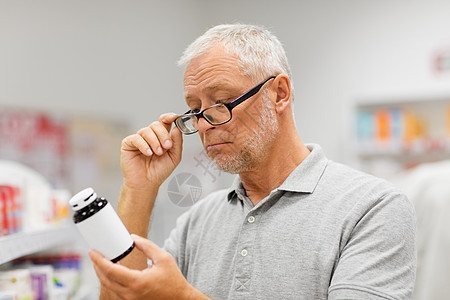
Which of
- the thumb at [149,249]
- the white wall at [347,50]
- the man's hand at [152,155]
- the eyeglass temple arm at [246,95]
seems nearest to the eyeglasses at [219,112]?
the eyeglass temple arm at [246,95]

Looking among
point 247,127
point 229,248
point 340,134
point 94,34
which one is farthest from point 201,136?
point 340,134

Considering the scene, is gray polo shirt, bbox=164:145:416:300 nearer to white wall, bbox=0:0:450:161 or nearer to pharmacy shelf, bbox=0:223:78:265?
pharmacy shelf, bbox=0:223:78:265

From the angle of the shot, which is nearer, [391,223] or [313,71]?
[391,223]

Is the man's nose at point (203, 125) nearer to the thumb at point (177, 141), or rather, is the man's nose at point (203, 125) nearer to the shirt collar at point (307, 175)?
the thumb at point (177, 141)

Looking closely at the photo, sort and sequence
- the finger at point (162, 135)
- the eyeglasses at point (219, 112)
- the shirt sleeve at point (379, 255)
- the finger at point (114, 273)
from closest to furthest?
the finger at point (114, 273) < the shirt sleeve at point (379, 255) < the eyeglasses at point (219, 112) < the finger at point (162, 135)

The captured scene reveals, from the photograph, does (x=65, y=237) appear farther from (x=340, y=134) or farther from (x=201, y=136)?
(x=340, y=134)

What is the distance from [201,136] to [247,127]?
5.1 inches

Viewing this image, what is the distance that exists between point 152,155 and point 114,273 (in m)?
0.51

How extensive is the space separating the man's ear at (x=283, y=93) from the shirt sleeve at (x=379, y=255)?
1.18 feet

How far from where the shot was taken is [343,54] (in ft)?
17.1

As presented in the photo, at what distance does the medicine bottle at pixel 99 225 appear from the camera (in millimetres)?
1000

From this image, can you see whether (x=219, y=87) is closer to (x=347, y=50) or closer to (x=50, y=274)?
(x=50, y=274)

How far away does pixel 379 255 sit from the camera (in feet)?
3.84

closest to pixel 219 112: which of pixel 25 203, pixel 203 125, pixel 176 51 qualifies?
pixel 203 125
